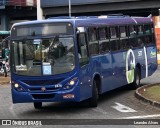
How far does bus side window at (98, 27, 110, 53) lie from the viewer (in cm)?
1669

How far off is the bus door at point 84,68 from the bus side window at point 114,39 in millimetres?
2773

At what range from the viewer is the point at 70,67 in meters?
14.4

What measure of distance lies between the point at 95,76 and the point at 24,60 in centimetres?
237

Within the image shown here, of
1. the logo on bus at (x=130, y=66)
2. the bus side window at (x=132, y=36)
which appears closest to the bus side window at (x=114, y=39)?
the logo on bus at (x=130, y=66)

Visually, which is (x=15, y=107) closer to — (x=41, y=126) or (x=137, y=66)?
(x=41, y=126)

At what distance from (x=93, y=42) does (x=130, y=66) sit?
4288mm

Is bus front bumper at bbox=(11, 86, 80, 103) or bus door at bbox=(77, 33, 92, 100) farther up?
bus door at bbox=(77, 33, 92, 100)

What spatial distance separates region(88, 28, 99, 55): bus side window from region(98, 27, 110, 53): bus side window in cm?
42

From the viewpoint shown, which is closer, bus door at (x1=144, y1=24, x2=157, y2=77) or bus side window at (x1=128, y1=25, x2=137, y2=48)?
bus side window at (x1=128, y1=25, x2=137, y2=48)

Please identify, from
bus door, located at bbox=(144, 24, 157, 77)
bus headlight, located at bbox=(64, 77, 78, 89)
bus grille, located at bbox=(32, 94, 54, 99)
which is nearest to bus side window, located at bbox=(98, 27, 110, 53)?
bus headlight, located at bbox=(64, 77, 78, 89)

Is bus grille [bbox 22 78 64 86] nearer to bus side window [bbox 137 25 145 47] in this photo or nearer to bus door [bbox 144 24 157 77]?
bus side window [bbox 137 25 145 47]

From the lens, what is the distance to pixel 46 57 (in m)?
14.5

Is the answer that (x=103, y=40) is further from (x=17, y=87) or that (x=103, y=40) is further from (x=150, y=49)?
(x=150, y=49)

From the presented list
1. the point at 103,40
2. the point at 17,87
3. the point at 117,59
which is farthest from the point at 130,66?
the point at 17,87
